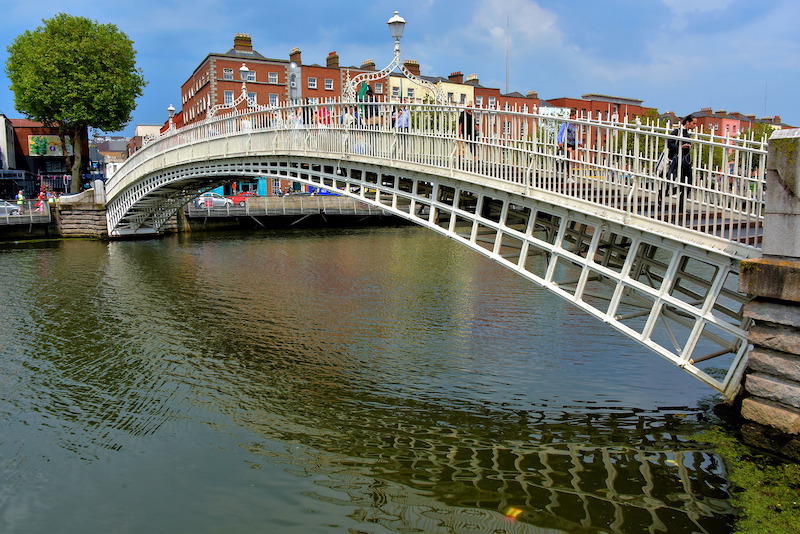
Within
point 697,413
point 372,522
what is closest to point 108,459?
point 372,522

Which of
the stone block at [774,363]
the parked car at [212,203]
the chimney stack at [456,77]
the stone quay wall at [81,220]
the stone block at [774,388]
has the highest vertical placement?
the chimney stack at [456,77]

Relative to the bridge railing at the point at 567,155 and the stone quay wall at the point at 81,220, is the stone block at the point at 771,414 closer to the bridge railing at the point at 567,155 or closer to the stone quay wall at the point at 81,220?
the bridge railing at the point at 567,155

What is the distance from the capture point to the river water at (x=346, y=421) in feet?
22.2

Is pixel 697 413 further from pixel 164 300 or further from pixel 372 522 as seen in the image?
pixel 164 300

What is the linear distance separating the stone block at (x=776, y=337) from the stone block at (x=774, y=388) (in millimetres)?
347

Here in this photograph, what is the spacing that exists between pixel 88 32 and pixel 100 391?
42705 millimetres

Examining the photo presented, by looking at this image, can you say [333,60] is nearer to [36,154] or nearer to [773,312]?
[36,154]

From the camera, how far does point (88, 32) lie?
45.6 metres

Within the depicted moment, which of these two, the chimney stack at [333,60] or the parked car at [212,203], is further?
the chimney stack at [333,60]

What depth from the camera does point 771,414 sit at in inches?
286

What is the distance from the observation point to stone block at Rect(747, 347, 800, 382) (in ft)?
23.1

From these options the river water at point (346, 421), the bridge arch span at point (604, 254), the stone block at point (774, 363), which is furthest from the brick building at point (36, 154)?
the stone block at point (774, 363)

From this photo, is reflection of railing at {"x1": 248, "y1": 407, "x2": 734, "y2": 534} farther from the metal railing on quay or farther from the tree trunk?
the tree trunk

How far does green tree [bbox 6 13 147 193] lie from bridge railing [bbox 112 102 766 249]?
33213mm
